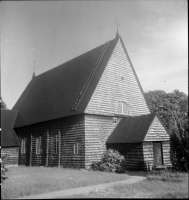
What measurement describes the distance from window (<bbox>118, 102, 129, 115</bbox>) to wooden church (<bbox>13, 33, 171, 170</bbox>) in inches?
4.2

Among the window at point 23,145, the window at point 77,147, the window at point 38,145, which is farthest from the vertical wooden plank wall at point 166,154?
the window at point 23,145

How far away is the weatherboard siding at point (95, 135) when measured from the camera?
20359 mm

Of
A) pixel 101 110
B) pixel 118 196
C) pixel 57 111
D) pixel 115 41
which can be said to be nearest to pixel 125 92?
pixel 101 110

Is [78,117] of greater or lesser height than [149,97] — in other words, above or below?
below

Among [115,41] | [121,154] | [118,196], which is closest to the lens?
[118,196]

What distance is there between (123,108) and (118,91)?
1898mm

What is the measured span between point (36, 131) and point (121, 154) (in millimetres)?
11187

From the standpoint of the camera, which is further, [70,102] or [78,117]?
[70,102]

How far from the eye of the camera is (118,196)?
30.7 feet

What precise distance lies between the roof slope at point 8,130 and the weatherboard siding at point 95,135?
11592 millimetres

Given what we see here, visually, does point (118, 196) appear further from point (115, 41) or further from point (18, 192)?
point (115, 41)

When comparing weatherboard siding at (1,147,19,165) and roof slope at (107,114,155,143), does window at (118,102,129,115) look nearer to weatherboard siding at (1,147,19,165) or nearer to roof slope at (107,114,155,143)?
roof slope at (107,114,155,143)

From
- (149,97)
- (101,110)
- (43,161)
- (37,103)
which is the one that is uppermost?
(149,97)

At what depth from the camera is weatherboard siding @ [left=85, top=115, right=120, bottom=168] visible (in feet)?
66.8
